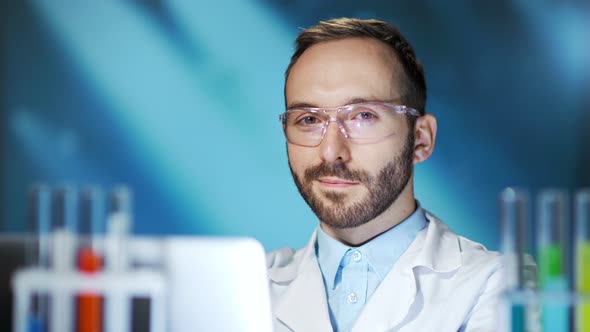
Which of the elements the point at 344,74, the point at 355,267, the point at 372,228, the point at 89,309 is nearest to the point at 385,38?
the point at 344,74

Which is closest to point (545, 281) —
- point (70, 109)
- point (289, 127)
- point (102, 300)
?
point (102, 300)

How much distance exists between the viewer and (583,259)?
1.18 meters

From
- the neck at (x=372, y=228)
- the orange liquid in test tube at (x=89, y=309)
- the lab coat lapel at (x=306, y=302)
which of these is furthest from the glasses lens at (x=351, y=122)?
the orange liquid in test tube at (x=89, y=309)

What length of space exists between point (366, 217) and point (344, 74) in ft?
1.32

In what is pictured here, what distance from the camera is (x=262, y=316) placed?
122 cm

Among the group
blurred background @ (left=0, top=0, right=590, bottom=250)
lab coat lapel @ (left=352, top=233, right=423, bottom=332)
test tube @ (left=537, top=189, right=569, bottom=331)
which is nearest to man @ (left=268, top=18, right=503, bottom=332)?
lab coat lapel @ (left=352, top=233, right=423, bottom=332)

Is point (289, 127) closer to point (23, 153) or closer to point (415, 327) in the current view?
point (415, 327)

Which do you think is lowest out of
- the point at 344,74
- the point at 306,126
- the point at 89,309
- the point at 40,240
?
the point at 89,309

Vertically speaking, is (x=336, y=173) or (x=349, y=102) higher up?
(x=349, y=102)

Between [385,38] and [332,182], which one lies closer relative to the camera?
[332,182]

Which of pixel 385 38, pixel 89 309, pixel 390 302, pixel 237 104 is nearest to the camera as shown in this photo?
pixel 89 309

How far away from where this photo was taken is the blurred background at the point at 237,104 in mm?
2971

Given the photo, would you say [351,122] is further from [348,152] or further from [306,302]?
[306,302]

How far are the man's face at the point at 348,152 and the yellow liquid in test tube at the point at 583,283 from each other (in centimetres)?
92
